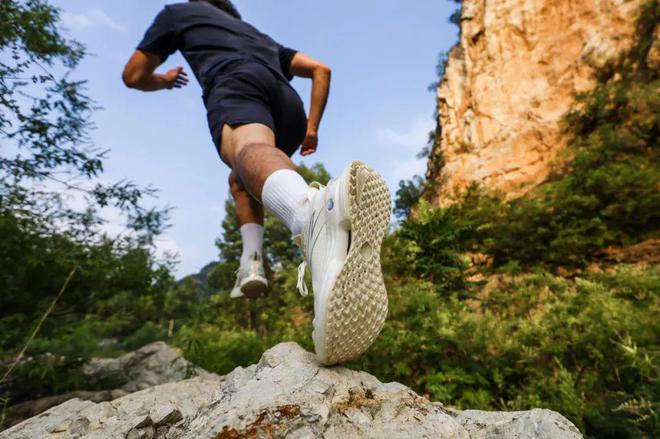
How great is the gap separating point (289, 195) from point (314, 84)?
0.94 metres

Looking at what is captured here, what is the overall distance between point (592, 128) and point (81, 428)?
13401 millimetres

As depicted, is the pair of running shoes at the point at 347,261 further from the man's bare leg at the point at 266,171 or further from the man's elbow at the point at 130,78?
the man's elbow at the point at 130,78

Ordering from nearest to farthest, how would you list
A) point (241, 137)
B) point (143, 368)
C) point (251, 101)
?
point (241, 137)
point (251, 101)
point (143, 368)

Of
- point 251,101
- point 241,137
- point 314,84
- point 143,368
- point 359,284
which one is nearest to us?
point 359,284

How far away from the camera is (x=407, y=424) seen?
1.00m

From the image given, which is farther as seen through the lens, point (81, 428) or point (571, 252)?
point (571, 252)

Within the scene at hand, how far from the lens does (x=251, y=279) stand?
1.69 meters

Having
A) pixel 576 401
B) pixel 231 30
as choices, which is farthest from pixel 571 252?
pixel 231 30

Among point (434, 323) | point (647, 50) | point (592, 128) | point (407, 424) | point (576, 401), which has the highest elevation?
point (647, 50)

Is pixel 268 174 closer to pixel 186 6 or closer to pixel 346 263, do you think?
pixel 346 263

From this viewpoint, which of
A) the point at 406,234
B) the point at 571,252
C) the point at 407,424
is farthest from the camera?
the point at 571,252

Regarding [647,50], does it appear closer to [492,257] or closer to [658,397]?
[492,257]

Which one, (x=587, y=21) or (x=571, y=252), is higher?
(x=587, y=21)

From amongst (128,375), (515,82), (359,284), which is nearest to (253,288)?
(359,284)
